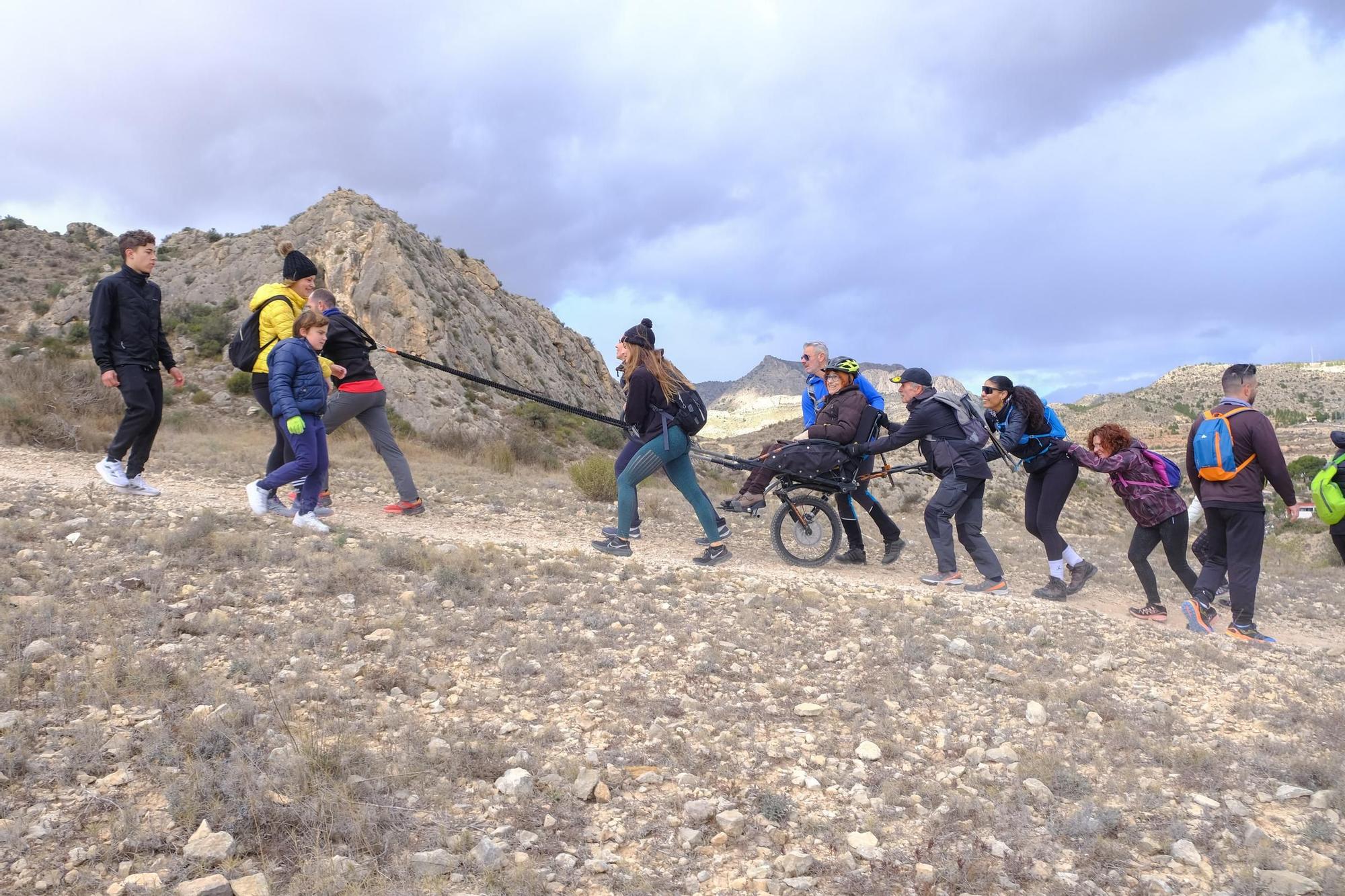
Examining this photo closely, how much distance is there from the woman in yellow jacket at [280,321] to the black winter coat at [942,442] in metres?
5.39

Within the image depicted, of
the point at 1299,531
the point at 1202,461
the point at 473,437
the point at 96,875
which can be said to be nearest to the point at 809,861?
the point at 96,875

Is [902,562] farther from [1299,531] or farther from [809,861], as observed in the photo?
[1299,531]

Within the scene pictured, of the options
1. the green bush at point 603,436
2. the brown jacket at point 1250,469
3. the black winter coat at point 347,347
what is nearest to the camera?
the brown jacket at point 1250,469

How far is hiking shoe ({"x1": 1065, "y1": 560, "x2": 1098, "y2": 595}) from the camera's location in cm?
762

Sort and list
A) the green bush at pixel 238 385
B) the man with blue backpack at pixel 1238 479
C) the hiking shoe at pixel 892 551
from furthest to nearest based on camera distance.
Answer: the green bush at pixel 238 385 → the hiking shoe at pixel 892 551 → the man with blue backpack at pixel 1238 479

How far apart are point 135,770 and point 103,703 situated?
0.64 m

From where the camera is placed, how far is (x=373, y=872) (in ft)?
9.51

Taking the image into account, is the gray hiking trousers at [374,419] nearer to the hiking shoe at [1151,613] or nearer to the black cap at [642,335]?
the black cap at [642,335]

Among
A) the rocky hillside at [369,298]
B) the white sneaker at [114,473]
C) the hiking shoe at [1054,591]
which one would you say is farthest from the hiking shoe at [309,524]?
the rocky hillside at [369,298]

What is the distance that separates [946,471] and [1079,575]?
5.88 ft

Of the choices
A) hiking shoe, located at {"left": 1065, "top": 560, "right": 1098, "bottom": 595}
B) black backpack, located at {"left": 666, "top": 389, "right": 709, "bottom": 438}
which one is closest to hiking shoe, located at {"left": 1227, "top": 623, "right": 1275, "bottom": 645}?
hiking shoe, located at {"left": 1065, "top": 560, "right": 1098, "bottom": 595}

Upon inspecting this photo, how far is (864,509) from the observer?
813 cm

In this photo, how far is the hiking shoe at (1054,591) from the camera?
296 inches

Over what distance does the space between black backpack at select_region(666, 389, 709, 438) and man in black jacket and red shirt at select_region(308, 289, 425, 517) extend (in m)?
2.89
